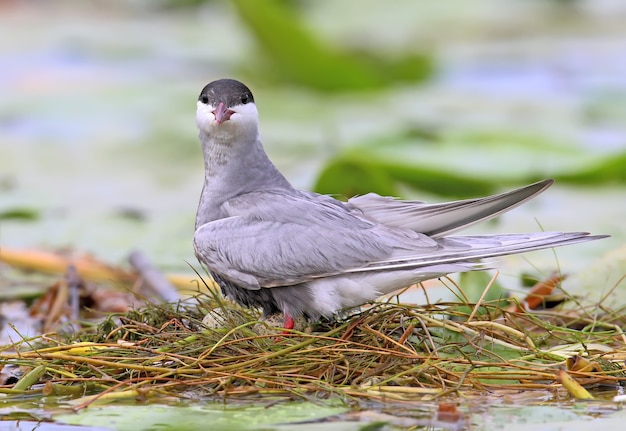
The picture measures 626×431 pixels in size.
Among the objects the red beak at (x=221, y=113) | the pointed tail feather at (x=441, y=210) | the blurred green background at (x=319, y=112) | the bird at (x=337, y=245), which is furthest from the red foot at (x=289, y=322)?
the blurred green background at (x=319, y=112)

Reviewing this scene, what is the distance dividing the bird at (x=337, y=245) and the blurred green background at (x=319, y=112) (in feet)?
5.12

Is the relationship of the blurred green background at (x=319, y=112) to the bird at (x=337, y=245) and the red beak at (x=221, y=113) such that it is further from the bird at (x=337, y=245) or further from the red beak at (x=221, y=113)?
the bird at (x=337, y=245)

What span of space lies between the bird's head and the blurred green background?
4.40 ft

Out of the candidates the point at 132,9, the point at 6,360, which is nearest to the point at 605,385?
the point at 6,360

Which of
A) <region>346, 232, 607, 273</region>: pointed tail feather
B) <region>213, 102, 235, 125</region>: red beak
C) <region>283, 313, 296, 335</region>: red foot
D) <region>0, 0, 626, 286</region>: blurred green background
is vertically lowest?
<region>283, 313, 296, 335</region>: red foot

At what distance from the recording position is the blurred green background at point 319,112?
6371 millimetres

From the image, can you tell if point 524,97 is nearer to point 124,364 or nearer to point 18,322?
point 18,322

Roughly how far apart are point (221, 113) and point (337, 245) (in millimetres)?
703

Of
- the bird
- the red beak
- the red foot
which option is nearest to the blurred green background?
the red beak

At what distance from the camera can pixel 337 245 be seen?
386cm

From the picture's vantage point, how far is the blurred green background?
20.9 feet

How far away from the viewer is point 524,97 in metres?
9.98

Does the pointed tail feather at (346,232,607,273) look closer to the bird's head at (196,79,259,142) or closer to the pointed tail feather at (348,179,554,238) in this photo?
the pointed tail feather at (348,179,554,238)

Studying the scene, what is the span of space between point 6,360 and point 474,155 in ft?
13.8
